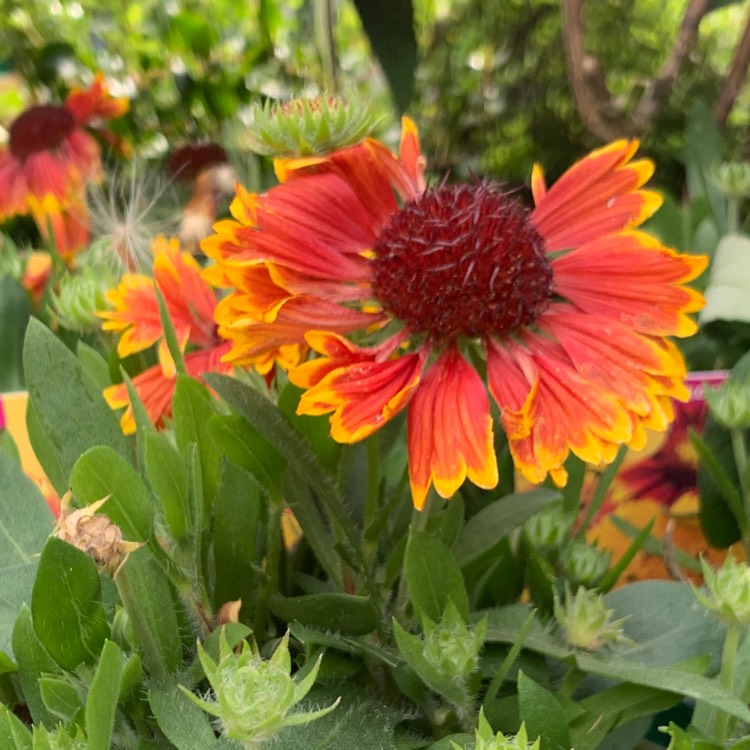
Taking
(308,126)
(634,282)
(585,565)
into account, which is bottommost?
(585,565)

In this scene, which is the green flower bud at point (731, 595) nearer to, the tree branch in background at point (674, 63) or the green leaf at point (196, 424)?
the green leaf at point (196, 424)

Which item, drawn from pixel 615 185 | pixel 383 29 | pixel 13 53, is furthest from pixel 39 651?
pixel 13 53

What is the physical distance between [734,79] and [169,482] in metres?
0.68

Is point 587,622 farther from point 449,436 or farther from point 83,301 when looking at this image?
point 83,301

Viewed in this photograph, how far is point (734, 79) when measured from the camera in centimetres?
79

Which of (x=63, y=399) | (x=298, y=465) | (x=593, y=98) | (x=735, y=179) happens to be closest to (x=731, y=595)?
(x=298, y=465)

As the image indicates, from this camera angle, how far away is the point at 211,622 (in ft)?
1.09

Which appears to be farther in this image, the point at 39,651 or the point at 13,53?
the point at 13,53

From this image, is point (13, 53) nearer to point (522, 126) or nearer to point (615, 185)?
point (522, 126)

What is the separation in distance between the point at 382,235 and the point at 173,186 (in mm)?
484

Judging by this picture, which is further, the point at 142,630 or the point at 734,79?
the point at 734,79

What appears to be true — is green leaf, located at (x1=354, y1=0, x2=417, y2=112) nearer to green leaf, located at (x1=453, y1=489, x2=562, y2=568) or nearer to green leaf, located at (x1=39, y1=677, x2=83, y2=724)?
green leaf, located at (x1=453, y1=489, x2=562, y2=568)

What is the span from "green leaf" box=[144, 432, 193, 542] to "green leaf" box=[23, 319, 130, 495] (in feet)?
0.15

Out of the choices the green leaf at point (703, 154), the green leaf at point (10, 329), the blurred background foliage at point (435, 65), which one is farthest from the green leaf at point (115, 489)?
the blurred background foliage at point (435, 65)
